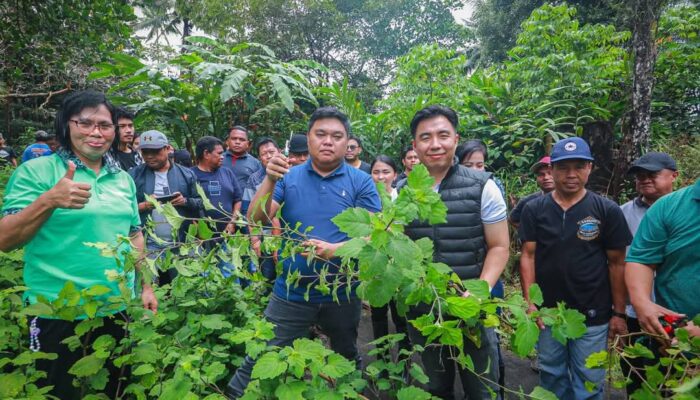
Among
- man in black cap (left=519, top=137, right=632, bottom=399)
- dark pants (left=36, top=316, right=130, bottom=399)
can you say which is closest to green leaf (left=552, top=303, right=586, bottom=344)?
man in black cap (left=519, top=137, right=632, bottom=399)

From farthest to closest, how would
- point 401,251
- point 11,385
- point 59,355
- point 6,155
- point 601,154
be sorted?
point 6,155 < point 601,154 < point 59,355 < point 11,385 < point 401,251

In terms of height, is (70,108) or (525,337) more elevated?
(70,108)

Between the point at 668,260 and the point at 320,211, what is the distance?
1.78 m

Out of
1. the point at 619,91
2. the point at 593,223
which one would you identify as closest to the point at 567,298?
the point at 593,223

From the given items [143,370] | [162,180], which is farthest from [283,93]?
[143,370]

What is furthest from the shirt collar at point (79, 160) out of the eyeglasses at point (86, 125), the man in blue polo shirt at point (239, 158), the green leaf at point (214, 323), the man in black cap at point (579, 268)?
the man in blue polo shirt at point (239, 158)

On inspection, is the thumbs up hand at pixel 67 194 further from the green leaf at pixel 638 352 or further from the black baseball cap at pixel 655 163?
the black baseball cap at pixel 655 163

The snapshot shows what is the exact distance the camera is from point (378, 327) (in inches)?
139

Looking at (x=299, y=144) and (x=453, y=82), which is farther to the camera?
(x=453, y=82)

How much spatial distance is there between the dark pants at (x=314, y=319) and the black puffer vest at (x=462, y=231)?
61 centimetres

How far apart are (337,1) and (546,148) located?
714 inches

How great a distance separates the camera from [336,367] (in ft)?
4.18

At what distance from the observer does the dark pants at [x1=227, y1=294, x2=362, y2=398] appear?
2189 mm

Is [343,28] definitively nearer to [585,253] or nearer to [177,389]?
[585,253]
